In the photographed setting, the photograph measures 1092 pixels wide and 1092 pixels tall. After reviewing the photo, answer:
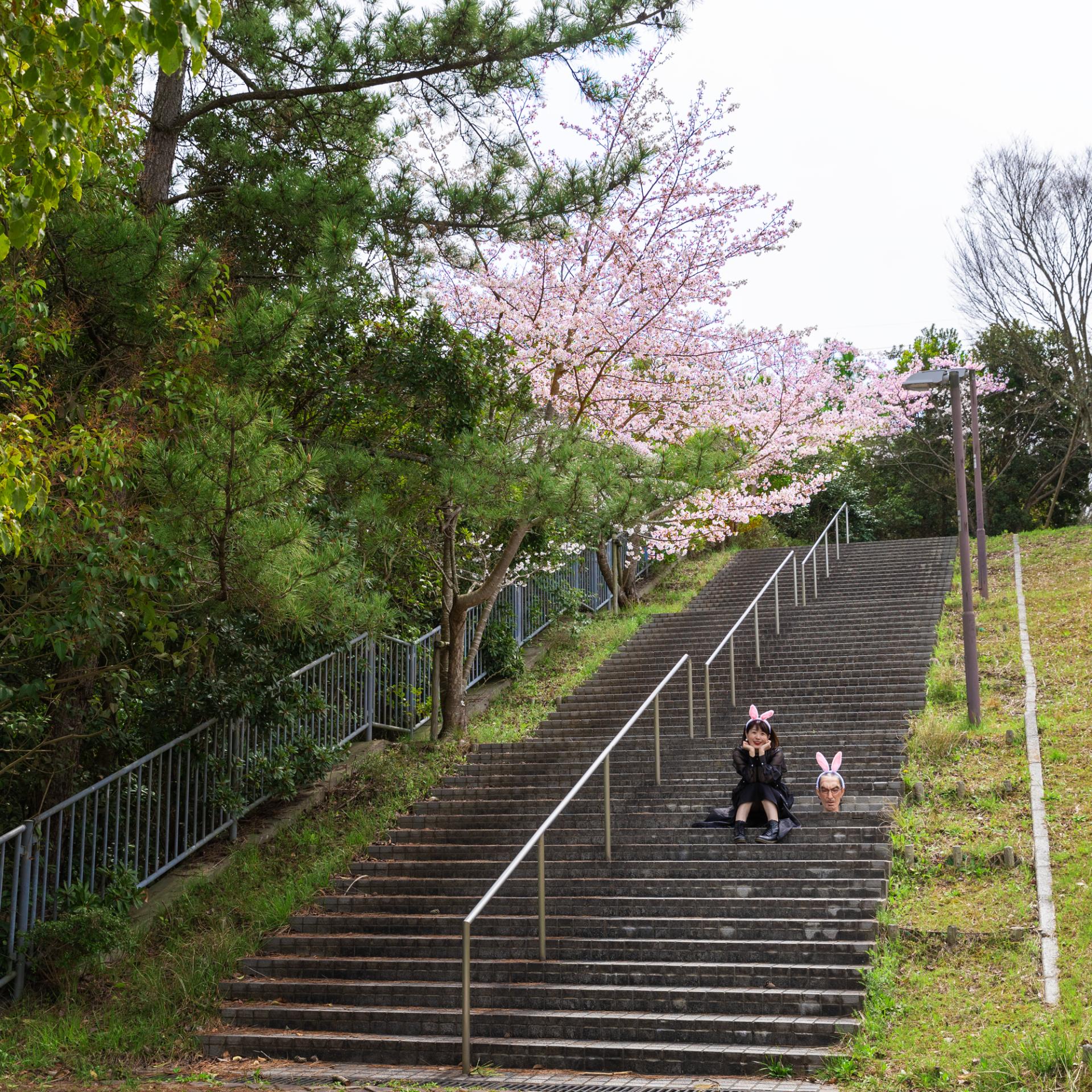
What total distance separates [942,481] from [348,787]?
19.4 m

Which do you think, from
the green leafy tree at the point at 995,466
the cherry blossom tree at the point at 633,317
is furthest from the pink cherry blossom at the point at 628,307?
the green leafy tree at the point at 995,466

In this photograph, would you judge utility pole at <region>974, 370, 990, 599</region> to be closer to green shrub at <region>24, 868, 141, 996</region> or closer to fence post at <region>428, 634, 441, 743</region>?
fence post at <region>428, 634, 441, 743</region>

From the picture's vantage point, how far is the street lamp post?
1193cm

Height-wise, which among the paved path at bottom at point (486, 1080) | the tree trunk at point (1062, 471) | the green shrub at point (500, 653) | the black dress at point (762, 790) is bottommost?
the paved path at bottom at point (486, 1080)

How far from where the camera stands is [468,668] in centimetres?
1493

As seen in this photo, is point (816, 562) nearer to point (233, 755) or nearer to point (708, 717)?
point (708, 717)

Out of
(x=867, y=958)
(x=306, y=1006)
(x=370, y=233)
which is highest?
(x=370, y=233)

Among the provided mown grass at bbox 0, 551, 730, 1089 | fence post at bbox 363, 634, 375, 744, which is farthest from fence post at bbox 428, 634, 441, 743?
fence post at bbox 363, 634, 375, 744

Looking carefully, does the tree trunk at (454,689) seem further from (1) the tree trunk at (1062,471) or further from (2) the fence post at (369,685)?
(1) the tree trunk at (1062,471)

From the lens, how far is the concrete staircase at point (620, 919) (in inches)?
291

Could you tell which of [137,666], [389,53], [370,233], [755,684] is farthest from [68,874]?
[755,684]

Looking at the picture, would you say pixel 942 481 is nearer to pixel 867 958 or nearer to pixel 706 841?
pixel 706 841

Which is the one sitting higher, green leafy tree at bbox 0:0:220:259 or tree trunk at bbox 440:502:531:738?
green leafy tree at bbox 0:0:220:259

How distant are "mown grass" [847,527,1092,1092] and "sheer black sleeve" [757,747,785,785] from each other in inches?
41.3
